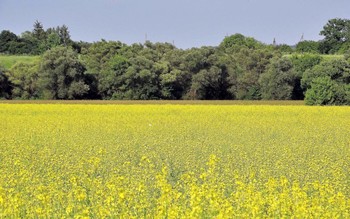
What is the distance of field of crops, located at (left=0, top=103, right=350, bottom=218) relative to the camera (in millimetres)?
7074

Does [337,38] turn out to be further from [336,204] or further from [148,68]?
[336,204]

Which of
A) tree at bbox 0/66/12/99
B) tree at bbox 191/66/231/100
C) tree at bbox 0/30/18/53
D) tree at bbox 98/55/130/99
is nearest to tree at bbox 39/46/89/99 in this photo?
tree at bbox 98/55/130/99

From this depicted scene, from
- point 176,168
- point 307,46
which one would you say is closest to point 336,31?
point 307,46

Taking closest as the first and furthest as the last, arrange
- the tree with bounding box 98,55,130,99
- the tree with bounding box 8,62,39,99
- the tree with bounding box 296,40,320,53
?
the tree with bounding box 8,62,39,99
the tree with bounding box 98,55,130,99
the tree with bounding box 296,40,320,53

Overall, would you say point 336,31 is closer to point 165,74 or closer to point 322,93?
point 165,74

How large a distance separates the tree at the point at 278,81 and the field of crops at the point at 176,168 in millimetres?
24844

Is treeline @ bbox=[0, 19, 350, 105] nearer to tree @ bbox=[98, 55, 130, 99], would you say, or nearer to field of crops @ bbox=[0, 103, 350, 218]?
tree @ bbox=[98, 55, 130, 99]

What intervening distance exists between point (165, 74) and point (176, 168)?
151 ft

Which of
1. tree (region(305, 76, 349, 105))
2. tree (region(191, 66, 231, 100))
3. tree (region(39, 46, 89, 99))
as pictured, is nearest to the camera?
tree (region(305, 76, 349, 105))

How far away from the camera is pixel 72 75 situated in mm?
56094

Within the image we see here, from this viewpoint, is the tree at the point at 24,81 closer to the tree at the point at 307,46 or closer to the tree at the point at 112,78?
the tree at the point at 112,78

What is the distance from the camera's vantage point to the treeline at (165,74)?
5631 centimetres

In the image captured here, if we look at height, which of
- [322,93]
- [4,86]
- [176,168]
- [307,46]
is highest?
[307,46]

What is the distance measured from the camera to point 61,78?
5575cm
